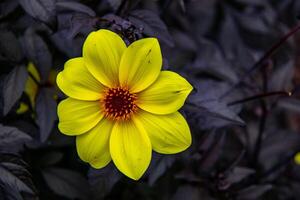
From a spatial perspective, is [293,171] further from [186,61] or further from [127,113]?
[127,113]

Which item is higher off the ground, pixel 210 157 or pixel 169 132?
pixel 169 132

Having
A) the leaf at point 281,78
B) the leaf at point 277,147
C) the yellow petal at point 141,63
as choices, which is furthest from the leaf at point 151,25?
the leaf at point 277,147

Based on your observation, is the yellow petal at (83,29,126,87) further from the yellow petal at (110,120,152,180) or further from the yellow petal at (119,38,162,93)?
the yellow petal at (110,120,152,180)

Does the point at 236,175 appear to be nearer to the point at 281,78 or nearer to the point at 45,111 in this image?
the point at 281,78

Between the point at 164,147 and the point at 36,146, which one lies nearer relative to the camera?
the point at 164,147

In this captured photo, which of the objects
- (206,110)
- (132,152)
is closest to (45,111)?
(132,152)

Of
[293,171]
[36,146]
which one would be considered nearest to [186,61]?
[293,171]

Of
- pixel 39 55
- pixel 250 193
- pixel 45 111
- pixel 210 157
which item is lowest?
pixel 250 193
